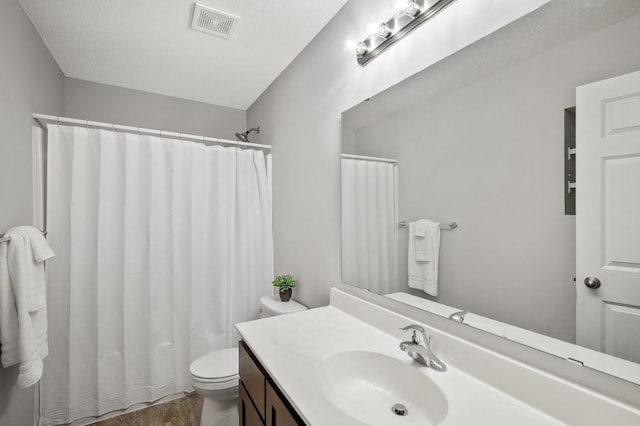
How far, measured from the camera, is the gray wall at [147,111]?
7.68 ft

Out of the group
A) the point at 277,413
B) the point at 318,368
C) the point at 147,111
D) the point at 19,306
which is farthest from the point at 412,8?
the point at 147,111

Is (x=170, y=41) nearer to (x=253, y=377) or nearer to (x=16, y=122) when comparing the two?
(x=16, y=122)

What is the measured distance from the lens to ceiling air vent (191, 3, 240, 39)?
1.57 m

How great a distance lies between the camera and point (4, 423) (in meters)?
1.36

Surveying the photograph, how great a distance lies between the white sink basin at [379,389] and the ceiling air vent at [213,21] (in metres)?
1.80

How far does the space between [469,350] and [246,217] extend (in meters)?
1.85

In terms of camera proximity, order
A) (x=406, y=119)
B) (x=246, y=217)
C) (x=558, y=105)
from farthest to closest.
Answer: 1. (x=246, y=217)
2. (x=406, y=119)
3. (x=558, y=105)

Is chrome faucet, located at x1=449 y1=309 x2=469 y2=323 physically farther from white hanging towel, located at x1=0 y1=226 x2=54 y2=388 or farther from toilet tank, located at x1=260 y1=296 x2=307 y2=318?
white hanging towel, located at x1=0 y1=226 x2=54 y2=388

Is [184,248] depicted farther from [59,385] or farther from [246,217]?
[59,385]

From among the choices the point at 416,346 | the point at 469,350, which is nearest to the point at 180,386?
the point at 416,346

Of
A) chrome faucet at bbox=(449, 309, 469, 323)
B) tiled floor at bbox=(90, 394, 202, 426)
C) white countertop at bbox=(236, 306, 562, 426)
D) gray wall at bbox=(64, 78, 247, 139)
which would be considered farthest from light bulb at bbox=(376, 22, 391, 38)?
tiled floor at bbox=(90, 394, 202, 426)

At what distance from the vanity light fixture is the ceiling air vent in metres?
0.82

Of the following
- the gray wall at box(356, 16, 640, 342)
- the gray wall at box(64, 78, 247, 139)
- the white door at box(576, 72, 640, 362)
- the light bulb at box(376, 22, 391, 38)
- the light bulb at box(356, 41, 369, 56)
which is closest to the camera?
the white door at box(576, 72, 640, 362)

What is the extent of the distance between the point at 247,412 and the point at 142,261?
1341 mm
